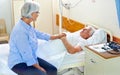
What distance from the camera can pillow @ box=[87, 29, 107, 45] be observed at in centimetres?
268

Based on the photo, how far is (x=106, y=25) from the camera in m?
2.79

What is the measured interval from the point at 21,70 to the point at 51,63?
442 mm

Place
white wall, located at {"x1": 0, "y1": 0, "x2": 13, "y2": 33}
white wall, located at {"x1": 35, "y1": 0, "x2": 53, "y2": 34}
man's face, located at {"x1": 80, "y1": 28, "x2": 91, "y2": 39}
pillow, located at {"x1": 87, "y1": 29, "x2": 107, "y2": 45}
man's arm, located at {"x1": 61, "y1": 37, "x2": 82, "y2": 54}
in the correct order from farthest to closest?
white wall, located at {"x1": 0, "y1": 0, "x2": 13, "y2": 33} < white wall, located at {"x1": 35, "y1": 0, "x2": 53, "y2": 34} < man's face, located at {"x1": 80, "y1": 28, "x2": 91, "y2": 39} < pillow, located at {"x1": 87, "y1": 29, "x2": 107, "y2": 45} < man's arm, located at {"x1": 61, "y1": 37, "x2": 82, "y2": 54}

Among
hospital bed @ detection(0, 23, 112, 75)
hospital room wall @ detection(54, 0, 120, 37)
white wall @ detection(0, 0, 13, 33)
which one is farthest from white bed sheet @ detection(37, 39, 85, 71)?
white wall @ detection(0, 0, 13, 33)

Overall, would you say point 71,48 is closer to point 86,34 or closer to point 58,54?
point 58,54

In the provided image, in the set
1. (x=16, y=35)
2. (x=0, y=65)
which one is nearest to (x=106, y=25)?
(x=16, y=35)

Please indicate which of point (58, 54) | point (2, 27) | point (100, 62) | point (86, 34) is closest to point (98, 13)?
point (86, 34)

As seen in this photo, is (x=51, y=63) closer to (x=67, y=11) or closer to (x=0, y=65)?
(x=0, y=65)

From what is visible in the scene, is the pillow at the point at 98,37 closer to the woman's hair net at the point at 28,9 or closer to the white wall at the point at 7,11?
the woman's hair net at the point at 28,9

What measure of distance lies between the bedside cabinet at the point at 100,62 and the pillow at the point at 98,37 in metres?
0.28

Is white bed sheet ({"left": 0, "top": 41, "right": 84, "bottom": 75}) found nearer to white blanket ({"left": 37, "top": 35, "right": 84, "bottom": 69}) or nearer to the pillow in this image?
white blanket ({"left": 37, "top": 35, "right": 84, "bottom": 69})

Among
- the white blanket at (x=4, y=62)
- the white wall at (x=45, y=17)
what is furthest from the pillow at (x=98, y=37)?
the white wall at (x=45, y=17)

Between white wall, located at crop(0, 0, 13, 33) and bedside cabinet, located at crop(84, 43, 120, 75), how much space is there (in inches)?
116

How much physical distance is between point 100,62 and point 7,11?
325 cm
